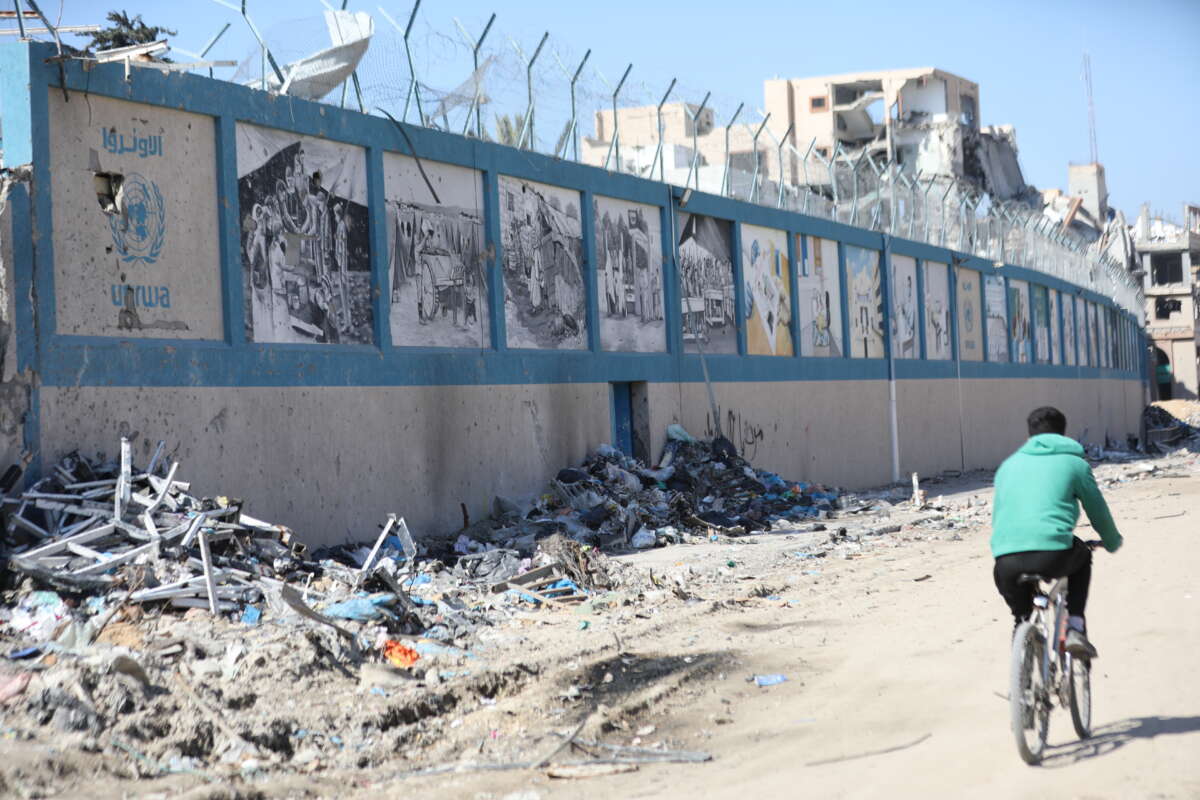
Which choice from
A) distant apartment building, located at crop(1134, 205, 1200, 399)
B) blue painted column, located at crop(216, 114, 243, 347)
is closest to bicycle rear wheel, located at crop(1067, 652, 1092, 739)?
blue painted column, located at crop(216, 114, 243, 347)

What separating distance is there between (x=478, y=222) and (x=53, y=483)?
7009mm

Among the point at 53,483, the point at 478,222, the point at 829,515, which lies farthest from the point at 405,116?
the point at 829,515

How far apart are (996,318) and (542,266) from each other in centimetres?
2037

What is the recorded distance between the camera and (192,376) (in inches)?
456

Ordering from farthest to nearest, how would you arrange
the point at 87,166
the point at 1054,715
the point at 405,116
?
1. the point at 405,116
2. the point at 87,166
3. the point at 1054,715

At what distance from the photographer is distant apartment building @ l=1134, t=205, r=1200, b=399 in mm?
73375

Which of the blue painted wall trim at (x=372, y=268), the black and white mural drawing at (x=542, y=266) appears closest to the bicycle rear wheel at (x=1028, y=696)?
the blue painted wall trim at (x=372, y=268)

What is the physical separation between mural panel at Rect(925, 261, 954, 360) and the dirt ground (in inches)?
711

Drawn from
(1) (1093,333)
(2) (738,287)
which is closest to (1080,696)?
(2) (738,287)

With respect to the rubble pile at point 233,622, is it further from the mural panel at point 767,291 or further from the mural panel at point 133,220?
the mural panel at point 767,291

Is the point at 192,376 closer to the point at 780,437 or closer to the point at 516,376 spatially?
the point at 516,376

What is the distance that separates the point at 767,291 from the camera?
22.9m

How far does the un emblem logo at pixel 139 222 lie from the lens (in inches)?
438

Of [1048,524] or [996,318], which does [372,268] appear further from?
[996,318]
